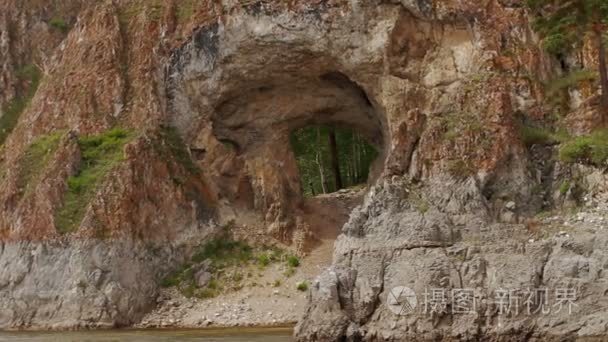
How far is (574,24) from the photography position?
37.8 meters

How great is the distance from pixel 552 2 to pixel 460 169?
26.3ft

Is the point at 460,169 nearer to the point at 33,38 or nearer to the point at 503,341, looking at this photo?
the point at 503,341

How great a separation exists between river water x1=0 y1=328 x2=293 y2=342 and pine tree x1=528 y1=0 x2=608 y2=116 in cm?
1598

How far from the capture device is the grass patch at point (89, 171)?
146ft

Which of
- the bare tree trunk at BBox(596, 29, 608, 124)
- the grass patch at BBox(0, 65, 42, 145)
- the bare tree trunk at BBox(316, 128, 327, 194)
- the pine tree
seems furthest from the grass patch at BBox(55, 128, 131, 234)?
the bare tree trunk at BBox(596, 29, 608, 124)

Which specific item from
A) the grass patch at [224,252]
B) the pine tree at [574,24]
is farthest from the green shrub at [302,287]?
the pine tree at [574,24]

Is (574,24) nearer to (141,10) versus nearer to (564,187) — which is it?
(564,187)

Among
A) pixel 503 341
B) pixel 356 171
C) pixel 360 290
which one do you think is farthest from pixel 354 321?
pixel 356 171

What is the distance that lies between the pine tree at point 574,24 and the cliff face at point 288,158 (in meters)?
1.98

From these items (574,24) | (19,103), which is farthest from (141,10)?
(574,24)

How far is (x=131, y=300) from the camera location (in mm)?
43531

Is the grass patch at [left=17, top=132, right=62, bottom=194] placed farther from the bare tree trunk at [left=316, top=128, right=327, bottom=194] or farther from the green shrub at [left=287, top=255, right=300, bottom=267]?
the bare tree trunk at [left=316, top=128, right=327, bottom=194]

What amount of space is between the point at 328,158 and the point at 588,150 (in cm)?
3314

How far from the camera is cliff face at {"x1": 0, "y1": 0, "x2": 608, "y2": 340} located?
111 feet
